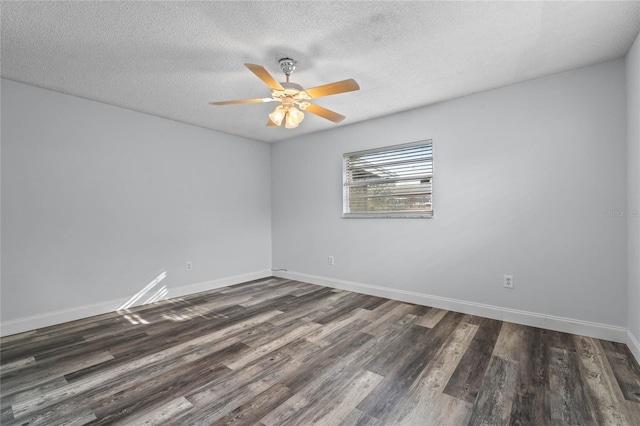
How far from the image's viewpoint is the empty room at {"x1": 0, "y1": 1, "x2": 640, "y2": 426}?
5.86 ft

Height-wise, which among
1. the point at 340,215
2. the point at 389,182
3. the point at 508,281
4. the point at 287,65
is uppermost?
the point at 287,65

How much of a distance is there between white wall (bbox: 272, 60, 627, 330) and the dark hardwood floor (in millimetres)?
430

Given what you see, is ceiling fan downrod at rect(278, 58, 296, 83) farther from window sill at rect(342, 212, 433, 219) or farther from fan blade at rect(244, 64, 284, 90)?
window sill at rect(342, 212, 433, 219)

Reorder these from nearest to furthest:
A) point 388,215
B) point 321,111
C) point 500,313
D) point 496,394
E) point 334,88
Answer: point 496,394 → point 334,88 → point 321,111 → point 500,313 → point 388,215

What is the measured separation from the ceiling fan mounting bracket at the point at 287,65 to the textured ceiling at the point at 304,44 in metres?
0.04

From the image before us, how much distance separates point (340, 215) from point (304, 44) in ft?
8.26

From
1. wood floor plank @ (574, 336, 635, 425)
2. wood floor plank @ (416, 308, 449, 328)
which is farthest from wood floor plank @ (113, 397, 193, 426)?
wood floor plank @ (574, 336, 635, 425)

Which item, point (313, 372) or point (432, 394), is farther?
point (313, 372)

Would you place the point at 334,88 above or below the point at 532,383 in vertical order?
above

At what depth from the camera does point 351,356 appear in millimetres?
2209

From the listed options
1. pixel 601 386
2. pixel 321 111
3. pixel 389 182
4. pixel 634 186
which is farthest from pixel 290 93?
pixel 601 386

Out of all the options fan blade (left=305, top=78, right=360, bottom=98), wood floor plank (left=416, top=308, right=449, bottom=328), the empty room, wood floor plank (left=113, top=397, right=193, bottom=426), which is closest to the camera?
wood floor plank (left=113, top=397, right=193, bottom=426)

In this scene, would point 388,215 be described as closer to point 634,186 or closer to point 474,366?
point 474,366

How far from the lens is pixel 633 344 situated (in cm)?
217
